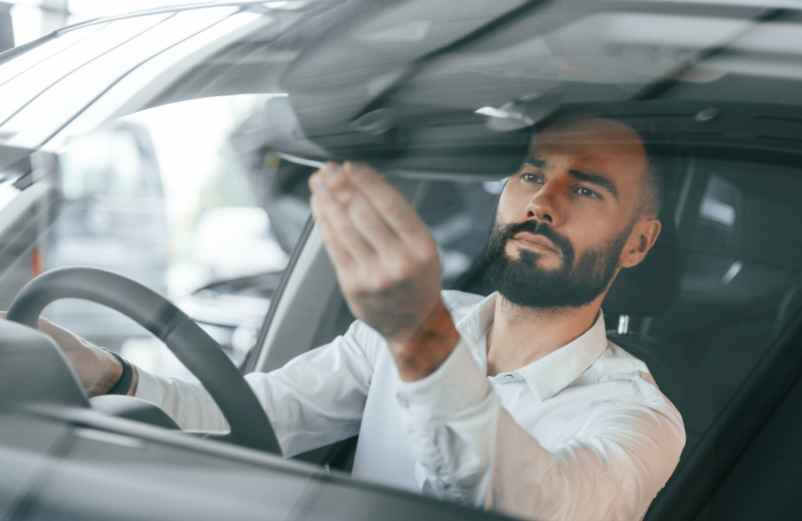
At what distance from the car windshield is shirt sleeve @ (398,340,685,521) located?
12cm

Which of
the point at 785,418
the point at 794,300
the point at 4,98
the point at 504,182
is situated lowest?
the point at 785,418

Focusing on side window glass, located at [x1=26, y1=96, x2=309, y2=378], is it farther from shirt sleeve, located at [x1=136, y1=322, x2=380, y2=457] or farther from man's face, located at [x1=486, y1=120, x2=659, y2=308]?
man's face, located at [x1=486, y1=120, x2=659, y2=308]

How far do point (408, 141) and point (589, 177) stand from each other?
207 mm

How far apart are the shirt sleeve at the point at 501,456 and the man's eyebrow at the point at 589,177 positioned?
27cm

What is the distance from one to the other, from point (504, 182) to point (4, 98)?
0.69 meters

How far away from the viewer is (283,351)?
1271mm

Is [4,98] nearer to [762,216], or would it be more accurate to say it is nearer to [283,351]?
[283,351]

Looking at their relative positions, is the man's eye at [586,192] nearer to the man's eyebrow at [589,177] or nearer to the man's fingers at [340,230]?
the man's eyebrow at [589,177]

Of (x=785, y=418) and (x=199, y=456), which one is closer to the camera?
(x=199, y=456)

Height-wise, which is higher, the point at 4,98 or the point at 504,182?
the point at 4,98

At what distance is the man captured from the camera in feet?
3.09

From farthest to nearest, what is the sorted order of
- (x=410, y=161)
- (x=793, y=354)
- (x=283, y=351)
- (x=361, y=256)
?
1. (x=793, y=354)
2. (x=283, y=351)
3. (x=410, y=161)
4. (x=361, y=256)

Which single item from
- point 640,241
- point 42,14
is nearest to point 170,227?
point 640,241

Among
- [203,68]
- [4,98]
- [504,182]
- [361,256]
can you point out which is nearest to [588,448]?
[504,182]
